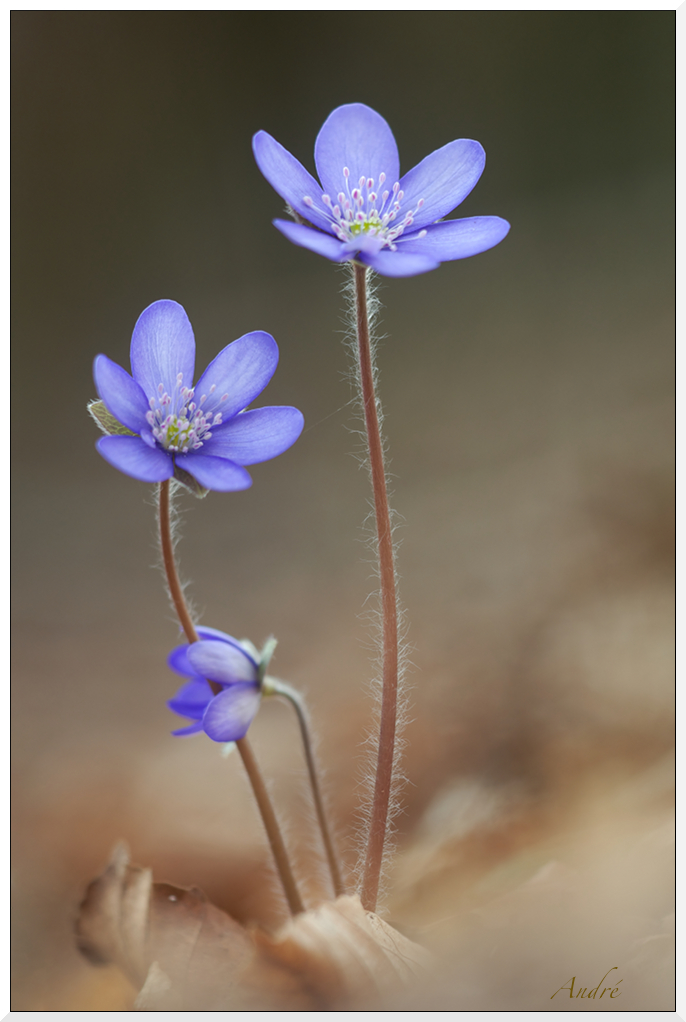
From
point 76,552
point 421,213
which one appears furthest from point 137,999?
point 76,552

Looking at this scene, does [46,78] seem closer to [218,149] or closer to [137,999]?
[218,149]

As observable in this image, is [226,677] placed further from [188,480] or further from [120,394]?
[120,394]

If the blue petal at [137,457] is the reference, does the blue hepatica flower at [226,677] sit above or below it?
below

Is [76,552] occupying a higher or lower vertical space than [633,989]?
higher

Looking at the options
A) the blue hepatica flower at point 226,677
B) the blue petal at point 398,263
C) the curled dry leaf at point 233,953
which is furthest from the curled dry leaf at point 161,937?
the blue petal at point 398,263

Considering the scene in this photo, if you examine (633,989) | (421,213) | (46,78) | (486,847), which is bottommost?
(633,989)
